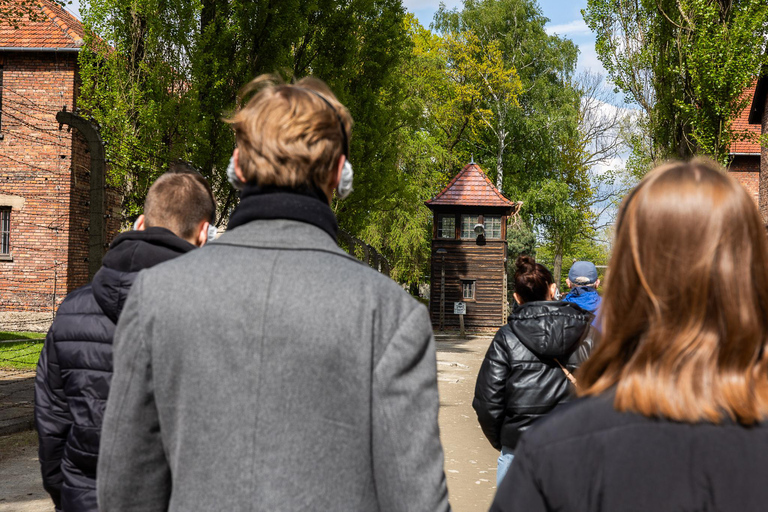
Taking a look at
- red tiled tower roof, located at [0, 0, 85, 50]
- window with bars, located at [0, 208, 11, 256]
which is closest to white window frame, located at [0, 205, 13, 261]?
window with bars, located at [0, 208, 11, 256]

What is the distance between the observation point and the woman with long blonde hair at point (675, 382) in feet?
3.94

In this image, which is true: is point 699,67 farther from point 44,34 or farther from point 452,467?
point 44,34

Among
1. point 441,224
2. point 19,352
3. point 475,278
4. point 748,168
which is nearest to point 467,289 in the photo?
point 475,278

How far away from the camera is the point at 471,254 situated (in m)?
31.7

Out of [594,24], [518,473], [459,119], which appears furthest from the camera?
[459,119]

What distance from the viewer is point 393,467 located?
1570mm

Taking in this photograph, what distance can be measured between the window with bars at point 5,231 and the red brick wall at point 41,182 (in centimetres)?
31

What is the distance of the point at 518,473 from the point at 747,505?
14.9 inches

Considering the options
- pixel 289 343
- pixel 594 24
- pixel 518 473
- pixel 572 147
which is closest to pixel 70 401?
pixel 289 343

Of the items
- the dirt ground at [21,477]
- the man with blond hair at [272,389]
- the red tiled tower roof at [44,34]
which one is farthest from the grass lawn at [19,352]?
the man with blond hair at [272,389]

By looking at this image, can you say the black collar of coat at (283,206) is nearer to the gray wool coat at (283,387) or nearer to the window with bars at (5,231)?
the gray wool coat at (283,387)

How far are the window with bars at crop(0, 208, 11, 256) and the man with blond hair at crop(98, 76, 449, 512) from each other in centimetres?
1952

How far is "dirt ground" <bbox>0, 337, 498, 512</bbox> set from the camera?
566 cm

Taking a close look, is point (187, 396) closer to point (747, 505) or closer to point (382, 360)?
point (382, 360)
